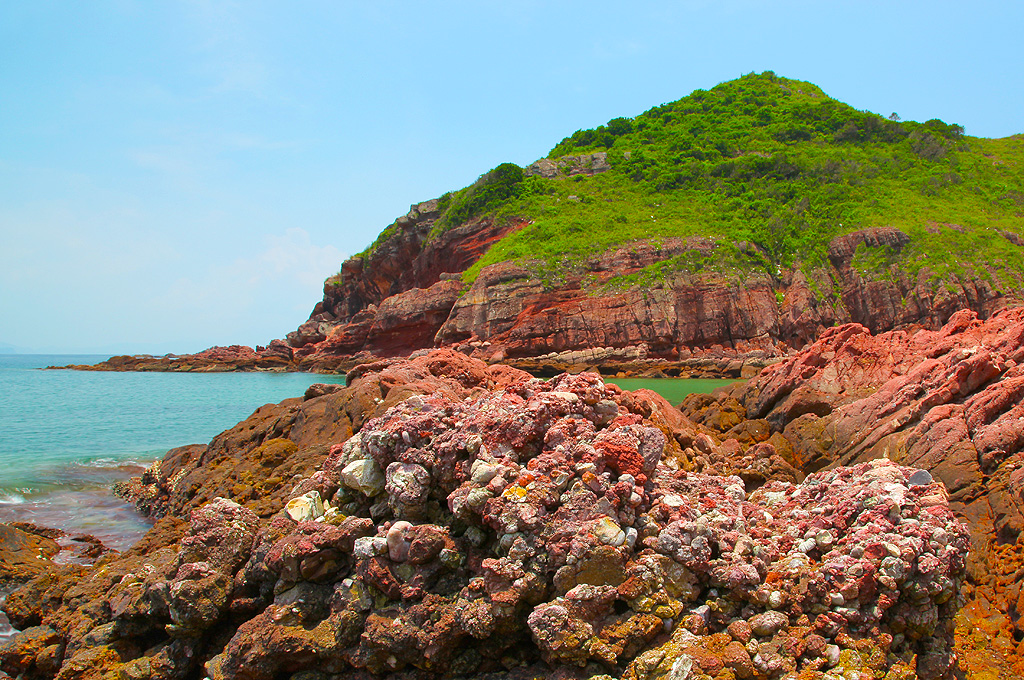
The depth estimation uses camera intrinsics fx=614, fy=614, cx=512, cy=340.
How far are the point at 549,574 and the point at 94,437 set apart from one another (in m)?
25.4

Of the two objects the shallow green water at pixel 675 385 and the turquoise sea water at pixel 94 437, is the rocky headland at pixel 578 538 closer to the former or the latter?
the turquoise sea water at pixel 94 437

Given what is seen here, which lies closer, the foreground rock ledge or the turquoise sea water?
the foreground rock ledge

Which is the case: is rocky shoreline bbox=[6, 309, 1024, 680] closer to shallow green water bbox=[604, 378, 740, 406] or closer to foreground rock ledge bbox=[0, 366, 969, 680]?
foreground rock ledge bbox=[0, 366, 969, 680]

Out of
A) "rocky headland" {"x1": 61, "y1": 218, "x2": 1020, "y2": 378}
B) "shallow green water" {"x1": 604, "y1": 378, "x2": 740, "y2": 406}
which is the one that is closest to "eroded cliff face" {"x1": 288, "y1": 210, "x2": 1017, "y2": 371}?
"rocky headland" {"x1": 61, "y1": 218, "x2": 1020, "y2": 378}

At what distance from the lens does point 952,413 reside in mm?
10250

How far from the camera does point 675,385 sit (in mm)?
37062

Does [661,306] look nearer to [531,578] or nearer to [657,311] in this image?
[657,311]

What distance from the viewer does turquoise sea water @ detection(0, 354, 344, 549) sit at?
14.1 m

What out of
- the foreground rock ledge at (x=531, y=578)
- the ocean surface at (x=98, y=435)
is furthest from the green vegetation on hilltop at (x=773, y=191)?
the foreground rock ledge at (x=531, y=578)

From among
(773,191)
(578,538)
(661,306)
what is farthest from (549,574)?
(773,191)

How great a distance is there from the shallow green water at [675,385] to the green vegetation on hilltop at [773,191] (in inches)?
Result: 600

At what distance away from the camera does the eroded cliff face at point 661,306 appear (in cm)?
5034

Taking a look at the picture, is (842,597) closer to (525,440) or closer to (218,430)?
(525,440)

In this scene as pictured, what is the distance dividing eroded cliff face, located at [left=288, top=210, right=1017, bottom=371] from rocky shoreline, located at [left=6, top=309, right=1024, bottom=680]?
38839 mm
